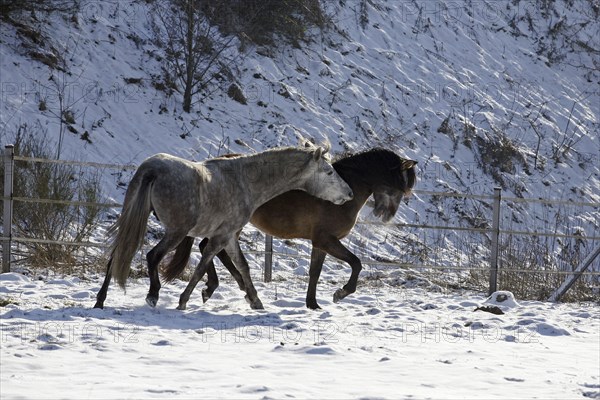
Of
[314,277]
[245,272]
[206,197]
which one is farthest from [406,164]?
[206,197]

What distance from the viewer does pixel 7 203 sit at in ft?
32.6

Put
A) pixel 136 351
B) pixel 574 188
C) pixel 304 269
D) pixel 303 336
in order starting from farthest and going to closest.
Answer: pixel 574 188 → pixel 304 269 → pixel 303 336 → pixel 136 351

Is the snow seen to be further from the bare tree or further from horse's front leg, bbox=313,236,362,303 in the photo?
the bare tree

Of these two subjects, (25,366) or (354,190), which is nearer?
(25,366)

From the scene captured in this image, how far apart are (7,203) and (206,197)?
11.2 feet

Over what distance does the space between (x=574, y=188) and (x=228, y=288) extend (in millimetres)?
11309

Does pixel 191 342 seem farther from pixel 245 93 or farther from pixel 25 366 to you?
pixel 245 93

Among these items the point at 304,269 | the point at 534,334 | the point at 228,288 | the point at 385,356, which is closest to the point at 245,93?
the point at 304,269

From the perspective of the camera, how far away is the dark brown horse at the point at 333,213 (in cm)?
836

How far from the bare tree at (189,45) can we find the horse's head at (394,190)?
24.3 feet

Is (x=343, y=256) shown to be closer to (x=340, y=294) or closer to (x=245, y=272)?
(x=340, y=294)

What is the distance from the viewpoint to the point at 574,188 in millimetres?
18578

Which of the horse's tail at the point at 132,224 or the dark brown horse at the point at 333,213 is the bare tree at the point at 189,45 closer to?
the dark brown horse at the point at 333,213

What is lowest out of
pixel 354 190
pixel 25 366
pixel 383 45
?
pixel 25 366
